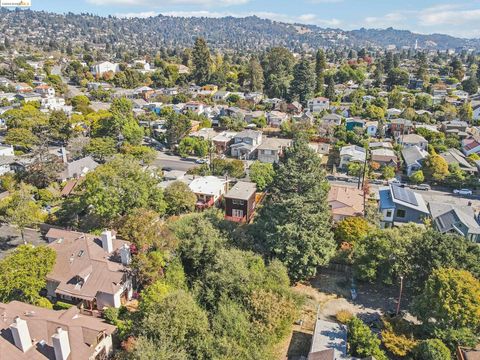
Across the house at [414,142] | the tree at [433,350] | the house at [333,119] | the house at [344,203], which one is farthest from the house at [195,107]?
the tree at [433,350]

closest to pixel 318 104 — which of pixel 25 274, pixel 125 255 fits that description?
pixel 125 255

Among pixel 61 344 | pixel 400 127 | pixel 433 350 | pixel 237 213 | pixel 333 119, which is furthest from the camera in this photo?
pixel 333 119

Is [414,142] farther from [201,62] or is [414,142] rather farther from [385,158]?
[201,62]

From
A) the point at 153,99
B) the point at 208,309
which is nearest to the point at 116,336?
the point at 208,309

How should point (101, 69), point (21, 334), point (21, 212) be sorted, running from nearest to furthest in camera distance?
1. point (21, 334)
2. point (21, 212)
3. point (101, 69)

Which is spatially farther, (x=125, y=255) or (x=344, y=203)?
(x=344, y=203)

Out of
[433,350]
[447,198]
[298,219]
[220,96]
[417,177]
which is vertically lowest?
[447,198]

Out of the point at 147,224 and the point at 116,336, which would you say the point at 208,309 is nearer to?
the point at 116,336

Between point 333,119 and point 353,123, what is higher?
point 333,119

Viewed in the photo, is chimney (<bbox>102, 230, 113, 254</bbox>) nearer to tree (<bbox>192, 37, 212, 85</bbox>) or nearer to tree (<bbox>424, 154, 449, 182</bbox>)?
tree (<bbox>424, 154, 449, 182</bbox>)
